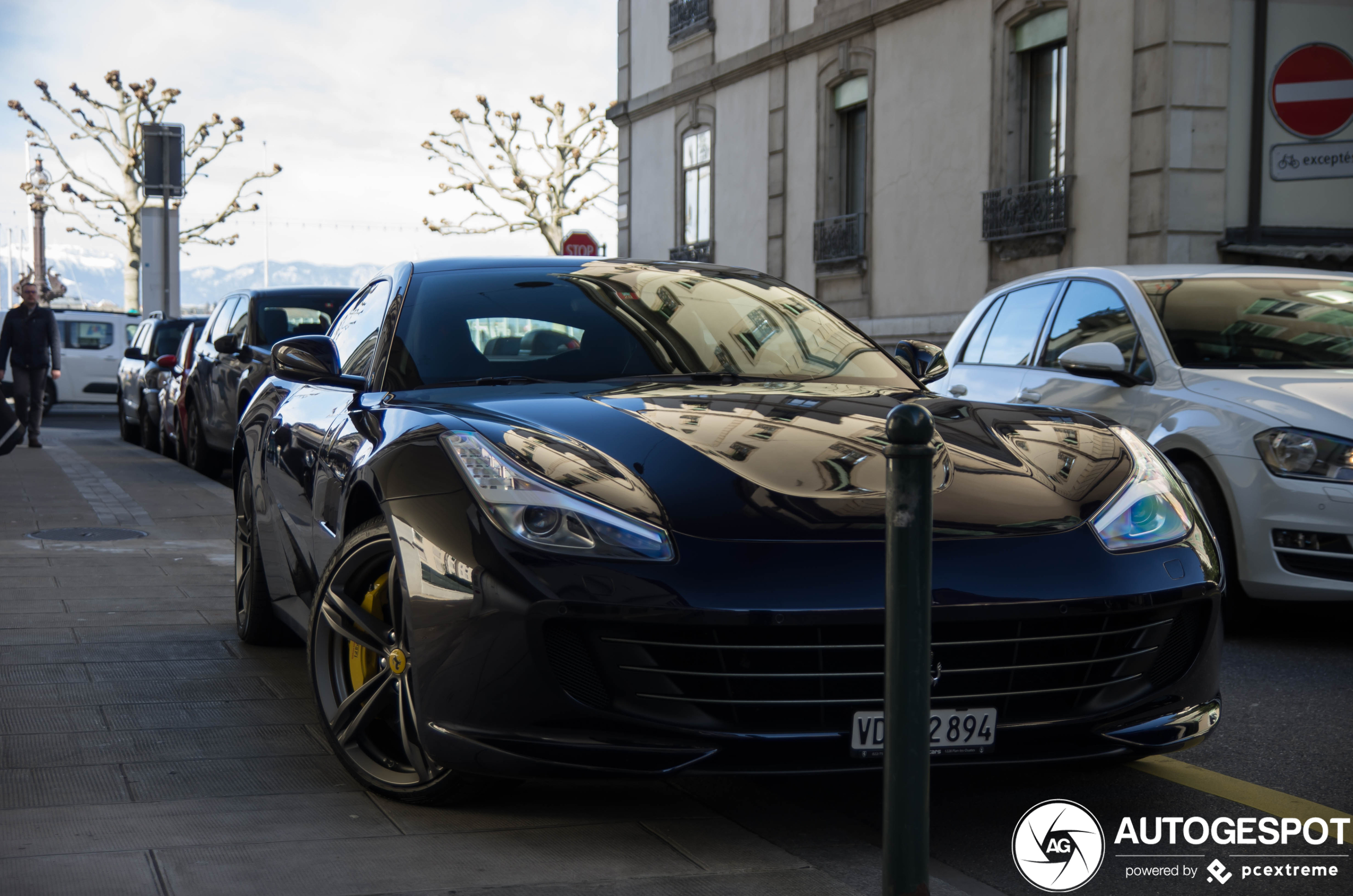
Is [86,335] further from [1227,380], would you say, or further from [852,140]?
[1227,380]

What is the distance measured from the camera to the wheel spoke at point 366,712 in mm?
3627

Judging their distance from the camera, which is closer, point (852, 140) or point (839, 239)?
point (839, 239)

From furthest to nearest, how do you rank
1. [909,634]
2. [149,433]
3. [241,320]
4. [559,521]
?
[149,433]
[241,320]
[559,521]
[909,634]

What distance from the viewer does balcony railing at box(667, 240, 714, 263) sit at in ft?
75.0

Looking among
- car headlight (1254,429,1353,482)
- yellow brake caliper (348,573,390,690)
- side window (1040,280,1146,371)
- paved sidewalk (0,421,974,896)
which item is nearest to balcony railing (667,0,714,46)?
side window (1040,280,1146,371)

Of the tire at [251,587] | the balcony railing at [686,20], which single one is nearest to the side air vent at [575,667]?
the tire at [251,587]

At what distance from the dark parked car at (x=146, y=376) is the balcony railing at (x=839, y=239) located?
784cm

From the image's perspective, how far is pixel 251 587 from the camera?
5547 mm

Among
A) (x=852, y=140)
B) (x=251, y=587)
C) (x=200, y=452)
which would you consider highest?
(x=852, y=140)

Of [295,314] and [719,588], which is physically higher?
[295,314]

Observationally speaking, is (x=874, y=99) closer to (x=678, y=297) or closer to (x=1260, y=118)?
(x=1260, y=118)

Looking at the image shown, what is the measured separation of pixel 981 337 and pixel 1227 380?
2.23 metres
